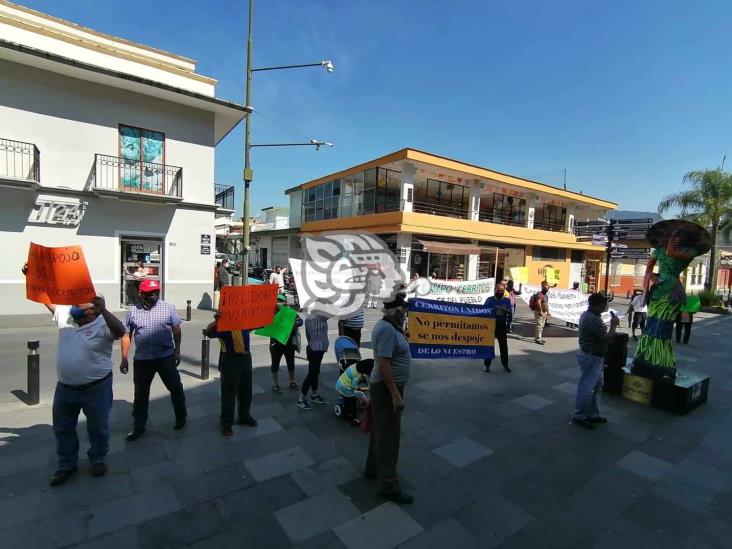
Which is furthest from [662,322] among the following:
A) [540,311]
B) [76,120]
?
[76,120]

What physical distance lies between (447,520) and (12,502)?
370 centimetres

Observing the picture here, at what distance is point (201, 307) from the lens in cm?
1451

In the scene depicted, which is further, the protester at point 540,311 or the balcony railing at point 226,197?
the balcony railing at point 226,197

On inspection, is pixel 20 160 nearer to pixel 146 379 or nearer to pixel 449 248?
pixel 146 379

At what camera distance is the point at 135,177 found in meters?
12.9

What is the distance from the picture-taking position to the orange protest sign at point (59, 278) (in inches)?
128

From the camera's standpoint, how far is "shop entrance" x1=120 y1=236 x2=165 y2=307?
1299 cm

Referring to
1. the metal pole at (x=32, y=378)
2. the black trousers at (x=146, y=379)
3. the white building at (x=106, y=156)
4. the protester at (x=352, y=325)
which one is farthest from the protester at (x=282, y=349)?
the white building at (x=106, y=156)

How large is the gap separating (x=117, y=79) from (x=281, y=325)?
11.8 m

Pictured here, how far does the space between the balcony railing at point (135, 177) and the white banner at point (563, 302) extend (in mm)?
12400

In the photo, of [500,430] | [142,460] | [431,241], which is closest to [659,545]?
[500,430]

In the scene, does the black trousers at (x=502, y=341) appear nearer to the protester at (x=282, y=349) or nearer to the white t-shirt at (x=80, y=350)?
the protester at (x=282, y=349)

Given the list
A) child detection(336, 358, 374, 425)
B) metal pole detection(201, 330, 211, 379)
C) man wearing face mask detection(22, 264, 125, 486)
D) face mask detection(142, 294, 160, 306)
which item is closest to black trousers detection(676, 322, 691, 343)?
child detection(336, 358, 374, 425)

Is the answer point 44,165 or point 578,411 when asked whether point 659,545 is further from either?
point 44,165
